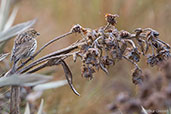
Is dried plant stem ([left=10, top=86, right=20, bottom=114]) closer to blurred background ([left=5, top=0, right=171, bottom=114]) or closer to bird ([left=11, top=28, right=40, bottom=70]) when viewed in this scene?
bird ([left=11, top=28, right=40, bottom=70])

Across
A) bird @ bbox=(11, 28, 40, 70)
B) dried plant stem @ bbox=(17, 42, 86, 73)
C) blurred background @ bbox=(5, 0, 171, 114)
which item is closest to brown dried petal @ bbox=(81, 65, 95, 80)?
dried plant stem @ bbox=(17, 42, 86, 73)

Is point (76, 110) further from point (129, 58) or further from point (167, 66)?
point (167, 66)

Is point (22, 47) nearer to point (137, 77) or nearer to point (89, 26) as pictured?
point (137, 77)

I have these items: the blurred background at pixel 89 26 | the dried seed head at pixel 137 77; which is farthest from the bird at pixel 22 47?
the blurred background at pixel 89 26

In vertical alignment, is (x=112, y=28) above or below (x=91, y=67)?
above

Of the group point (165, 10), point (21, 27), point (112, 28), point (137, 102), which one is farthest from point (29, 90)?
point (165, 10)

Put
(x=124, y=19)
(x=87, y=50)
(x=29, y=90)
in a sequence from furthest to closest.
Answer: (x=124, y=19) → (x=29, y=90) → (x=87, y=50)

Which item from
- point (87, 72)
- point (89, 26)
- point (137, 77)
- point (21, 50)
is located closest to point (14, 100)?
point (21, 50)

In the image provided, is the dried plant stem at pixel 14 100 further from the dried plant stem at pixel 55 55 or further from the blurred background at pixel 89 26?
the blurred background at pixel 89 26
